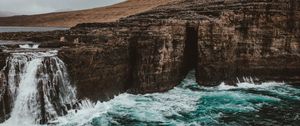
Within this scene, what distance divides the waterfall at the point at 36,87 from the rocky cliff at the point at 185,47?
4.01 ft

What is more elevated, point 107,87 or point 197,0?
point 197,0

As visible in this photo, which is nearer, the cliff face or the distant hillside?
Result: the cliff face

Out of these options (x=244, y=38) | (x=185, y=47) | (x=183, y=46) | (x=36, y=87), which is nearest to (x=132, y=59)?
(x=183, y=46)

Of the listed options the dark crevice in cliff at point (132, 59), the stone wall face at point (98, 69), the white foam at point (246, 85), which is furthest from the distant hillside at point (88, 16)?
the stone wall face at point (98, 69)

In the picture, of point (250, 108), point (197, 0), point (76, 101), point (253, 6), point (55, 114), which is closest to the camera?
point (55, 114)

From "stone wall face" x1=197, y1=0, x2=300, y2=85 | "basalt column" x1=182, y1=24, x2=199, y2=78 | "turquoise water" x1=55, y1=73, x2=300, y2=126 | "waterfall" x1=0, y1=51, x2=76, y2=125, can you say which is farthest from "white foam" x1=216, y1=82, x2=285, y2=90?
"waterfall" x1=0, y1=51, x2=76, y2=125

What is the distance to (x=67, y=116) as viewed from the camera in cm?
2633

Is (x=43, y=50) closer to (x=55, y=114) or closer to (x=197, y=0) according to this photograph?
(x=55, y=114)

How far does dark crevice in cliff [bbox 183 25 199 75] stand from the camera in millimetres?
38312

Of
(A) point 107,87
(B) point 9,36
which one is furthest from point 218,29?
(B) point 9,36

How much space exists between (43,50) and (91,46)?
11.8 ft

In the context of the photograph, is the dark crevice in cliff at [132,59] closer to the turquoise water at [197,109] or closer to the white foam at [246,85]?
the turquoise water at [197,109]

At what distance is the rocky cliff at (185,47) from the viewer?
30.1 m

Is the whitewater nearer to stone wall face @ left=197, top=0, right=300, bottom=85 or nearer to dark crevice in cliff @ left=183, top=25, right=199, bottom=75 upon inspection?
stone wall face @ left=197, top=0, right=300, bottom=85
